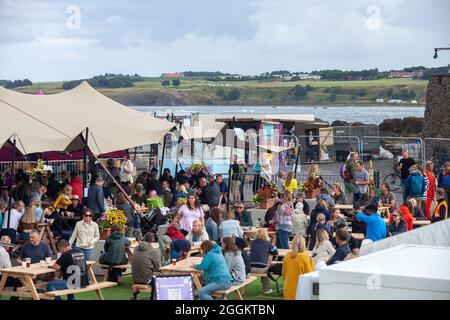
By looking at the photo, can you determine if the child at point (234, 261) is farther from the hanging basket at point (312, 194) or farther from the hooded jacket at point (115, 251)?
the hanging basket at point (312, 194)

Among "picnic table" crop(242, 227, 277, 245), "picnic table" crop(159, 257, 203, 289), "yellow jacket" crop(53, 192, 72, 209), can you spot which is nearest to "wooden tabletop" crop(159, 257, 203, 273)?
"picnic table" crop(159, 257, 203, 289)

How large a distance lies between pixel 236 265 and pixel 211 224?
3.27 metres

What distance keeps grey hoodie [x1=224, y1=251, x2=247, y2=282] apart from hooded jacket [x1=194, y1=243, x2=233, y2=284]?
22.8 inches

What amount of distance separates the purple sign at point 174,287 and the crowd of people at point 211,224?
955 mm

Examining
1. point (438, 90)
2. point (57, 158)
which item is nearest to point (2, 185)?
point (57, 158)

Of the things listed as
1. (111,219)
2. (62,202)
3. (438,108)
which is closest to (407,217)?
(111,219)

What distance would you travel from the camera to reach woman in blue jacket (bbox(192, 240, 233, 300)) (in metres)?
13.1

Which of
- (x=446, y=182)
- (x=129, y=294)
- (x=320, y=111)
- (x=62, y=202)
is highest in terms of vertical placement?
(x=446, y=182)

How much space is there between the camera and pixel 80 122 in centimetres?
2203

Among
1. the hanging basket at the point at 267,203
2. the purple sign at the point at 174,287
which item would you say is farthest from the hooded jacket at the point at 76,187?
the purple sign at the point at 174,287

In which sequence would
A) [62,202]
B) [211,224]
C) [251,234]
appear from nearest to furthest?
[211,224] < [251,234] < [62,202]

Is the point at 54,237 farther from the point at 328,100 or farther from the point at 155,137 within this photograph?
the point at 328,100

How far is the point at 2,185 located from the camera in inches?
897

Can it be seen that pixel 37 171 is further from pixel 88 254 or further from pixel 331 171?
pixel 331 171
